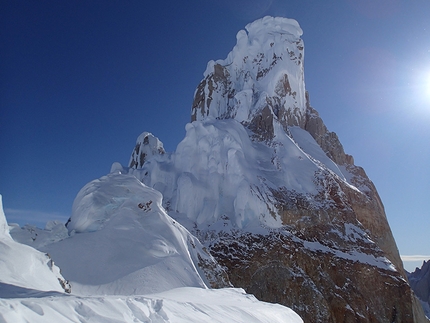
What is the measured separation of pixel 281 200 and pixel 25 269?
1279 inches

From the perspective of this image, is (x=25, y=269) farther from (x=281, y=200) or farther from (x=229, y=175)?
(x=229, y=175)

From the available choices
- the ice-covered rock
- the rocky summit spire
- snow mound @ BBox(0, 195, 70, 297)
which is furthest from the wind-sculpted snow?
snow mound @ BBox(0, 195, 70, 297)

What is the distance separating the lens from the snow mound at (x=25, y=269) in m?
7.10

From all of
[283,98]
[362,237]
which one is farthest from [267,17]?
[362,237]

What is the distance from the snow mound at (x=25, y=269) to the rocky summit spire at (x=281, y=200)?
24.8 metres

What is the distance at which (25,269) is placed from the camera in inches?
313

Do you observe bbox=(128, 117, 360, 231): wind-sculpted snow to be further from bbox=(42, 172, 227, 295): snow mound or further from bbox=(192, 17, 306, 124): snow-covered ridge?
bbox=(42, 172, 227, 295): snow mound

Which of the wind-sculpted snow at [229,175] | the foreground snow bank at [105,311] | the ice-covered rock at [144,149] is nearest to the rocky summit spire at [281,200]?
the wind-sculpted snow at [229,175]

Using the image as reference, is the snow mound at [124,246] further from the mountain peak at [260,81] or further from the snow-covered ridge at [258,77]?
the snow-covered ridge at [258,77]

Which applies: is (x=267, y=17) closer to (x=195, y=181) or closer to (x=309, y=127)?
(x=309, y=127)

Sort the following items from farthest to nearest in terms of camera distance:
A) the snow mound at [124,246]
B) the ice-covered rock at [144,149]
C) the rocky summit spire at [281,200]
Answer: the ice-covered rock at [144,149] < the rocky summit spire at [281,200] < the snow mound at [124,246]

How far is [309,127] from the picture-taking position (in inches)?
2188

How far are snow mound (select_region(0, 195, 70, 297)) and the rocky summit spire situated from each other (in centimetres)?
2478

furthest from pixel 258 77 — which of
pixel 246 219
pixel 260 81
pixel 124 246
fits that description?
pixel 124 246
